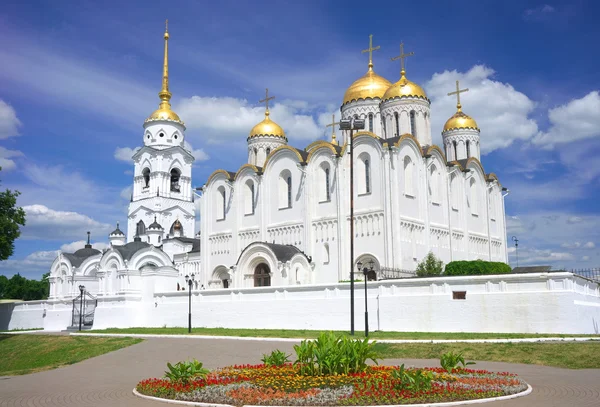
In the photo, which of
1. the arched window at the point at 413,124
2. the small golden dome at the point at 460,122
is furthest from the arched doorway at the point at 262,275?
the small golden dome at the point at 460,122

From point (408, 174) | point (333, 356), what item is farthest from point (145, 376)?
point (408, 174)

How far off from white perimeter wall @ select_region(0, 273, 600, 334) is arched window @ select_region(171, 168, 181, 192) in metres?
33.8

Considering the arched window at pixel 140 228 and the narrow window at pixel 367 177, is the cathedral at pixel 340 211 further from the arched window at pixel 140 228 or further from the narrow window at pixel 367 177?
the arched window at pixel 140 228

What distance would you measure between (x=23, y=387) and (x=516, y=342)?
14.3m

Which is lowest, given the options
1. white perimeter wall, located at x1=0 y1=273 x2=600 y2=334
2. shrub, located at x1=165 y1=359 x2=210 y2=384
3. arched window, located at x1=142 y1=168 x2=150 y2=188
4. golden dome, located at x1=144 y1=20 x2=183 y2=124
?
shrub, located at x1=165 y1=359 x2=210 y2=384

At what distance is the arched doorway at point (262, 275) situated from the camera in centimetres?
3931

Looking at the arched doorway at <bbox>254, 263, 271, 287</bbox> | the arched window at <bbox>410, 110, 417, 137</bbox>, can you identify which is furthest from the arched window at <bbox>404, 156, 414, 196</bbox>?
the arched doorway at <bbox>254, 263, 271, 287</bbox>

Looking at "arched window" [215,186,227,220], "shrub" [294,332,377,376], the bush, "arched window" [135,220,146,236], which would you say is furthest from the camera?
"arched window" [135,220,146,236]

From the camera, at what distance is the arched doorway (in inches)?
1548

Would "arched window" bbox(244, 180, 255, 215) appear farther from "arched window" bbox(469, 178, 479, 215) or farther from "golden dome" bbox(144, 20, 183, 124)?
"golden dome" bbox(144, 20, 183, 124)

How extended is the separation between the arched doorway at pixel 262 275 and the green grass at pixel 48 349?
41.7ft

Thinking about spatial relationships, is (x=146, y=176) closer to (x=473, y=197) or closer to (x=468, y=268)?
(x=473, y=197)

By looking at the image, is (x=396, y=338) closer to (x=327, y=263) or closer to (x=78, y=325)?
(x=327, y=263)

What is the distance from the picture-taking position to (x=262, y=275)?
39.4 meters
